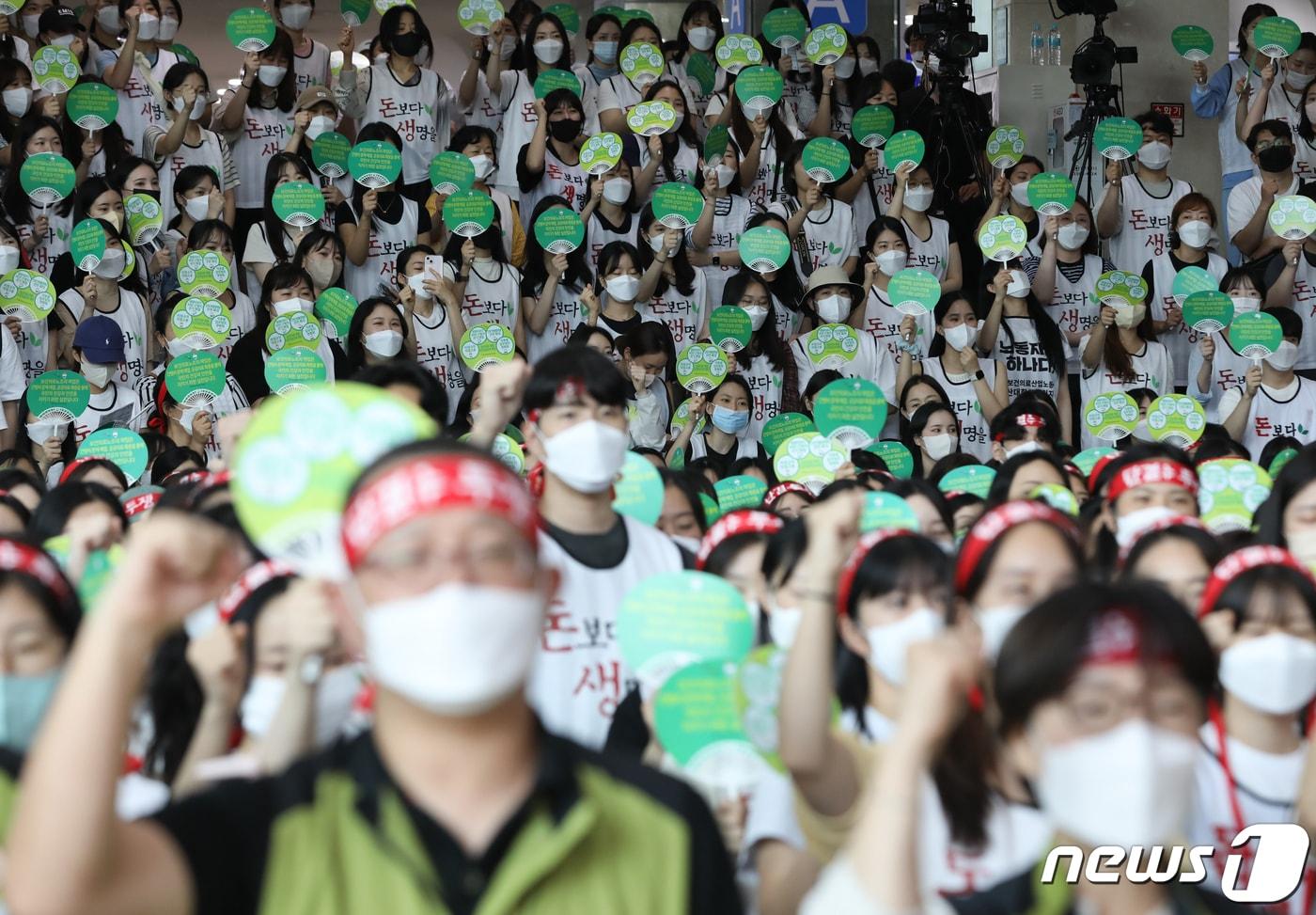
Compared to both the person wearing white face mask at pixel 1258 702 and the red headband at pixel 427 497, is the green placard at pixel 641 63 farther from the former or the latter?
the red headband at pixel 427 497

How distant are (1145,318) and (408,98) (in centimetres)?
408

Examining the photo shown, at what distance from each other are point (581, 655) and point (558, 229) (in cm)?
498

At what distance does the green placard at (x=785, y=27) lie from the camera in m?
9.59

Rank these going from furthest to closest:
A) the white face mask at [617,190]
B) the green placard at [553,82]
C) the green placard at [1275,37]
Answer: the green placard at [1275,37] → the green placard at [553,82] → the white face mask at [617,190]

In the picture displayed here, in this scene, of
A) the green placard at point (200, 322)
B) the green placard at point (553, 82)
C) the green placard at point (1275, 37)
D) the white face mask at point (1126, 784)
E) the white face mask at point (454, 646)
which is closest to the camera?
the white face mask at point (454, 646)

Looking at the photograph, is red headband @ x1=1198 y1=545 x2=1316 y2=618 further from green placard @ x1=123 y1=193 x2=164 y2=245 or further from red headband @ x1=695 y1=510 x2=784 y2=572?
green placard @ x1=123 y1=193 x2=164 y2=245

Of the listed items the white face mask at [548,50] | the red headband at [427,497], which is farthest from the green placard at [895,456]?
the red headband at [427,497]

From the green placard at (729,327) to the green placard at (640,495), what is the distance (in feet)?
12.2

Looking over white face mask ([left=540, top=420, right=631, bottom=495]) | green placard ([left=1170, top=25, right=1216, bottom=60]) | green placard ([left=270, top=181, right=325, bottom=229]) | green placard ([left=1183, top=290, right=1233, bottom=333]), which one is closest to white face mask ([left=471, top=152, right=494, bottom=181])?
green placard ([left=270, top=181, right=325, bottom=229])

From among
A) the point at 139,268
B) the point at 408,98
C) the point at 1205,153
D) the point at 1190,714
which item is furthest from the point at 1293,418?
the point at 1190,714

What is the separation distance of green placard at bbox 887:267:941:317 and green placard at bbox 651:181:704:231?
3.48 ft

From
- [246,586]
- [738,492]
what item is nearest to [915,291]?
[738,492]

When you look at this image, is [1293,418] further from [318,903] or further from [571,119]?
[318,903]

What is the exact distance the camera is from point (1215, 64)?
10.3 metres
